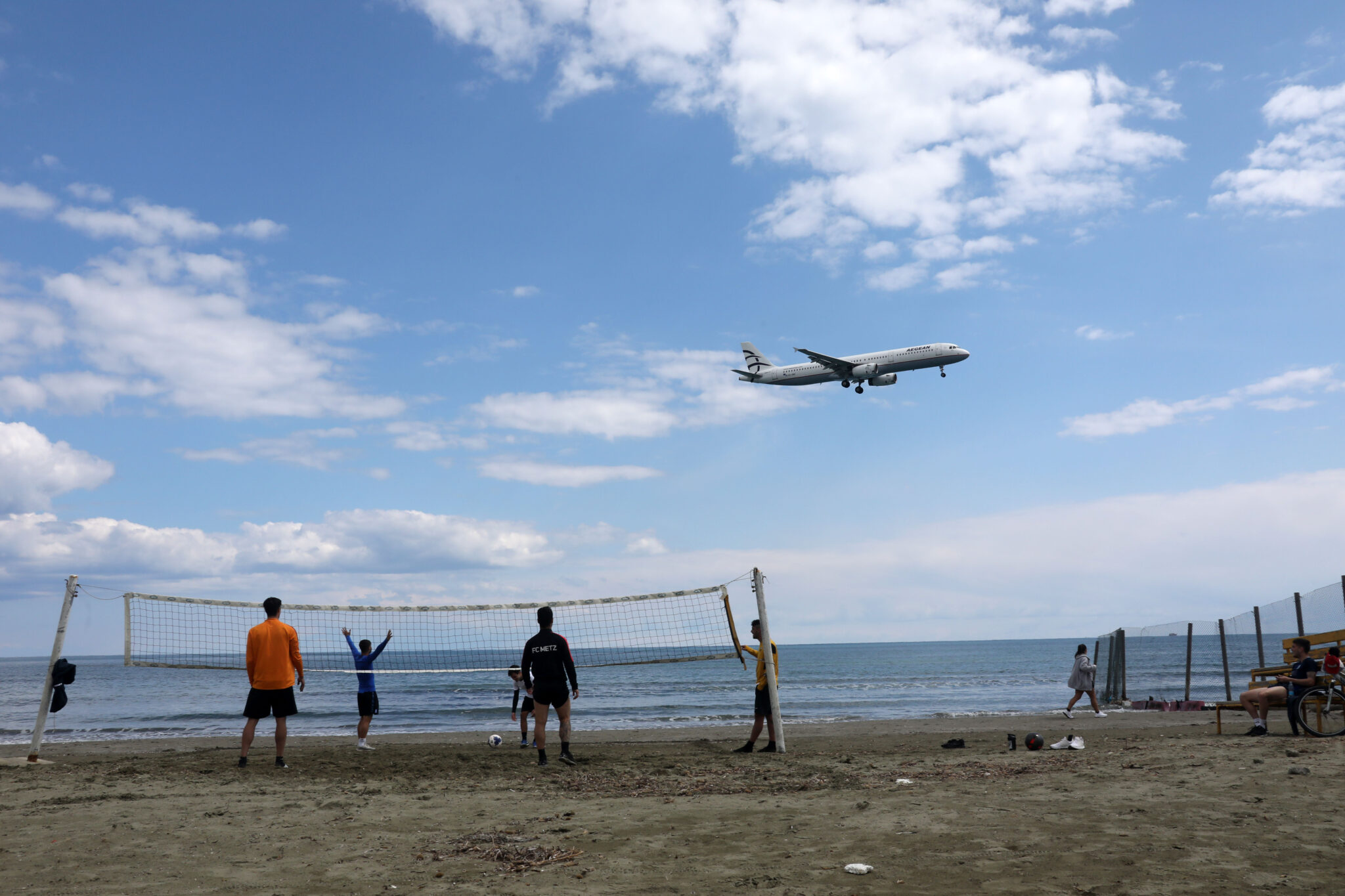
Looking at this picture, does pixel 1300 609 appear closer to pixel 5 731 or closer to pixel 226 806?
pixel 226 806

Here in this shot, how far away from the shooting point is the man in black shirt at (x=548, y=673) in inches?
329

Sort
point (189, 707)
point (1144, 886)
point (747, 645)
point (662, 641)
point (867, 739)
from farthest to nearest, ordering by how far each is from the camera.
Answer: point (189, 707), point (867, 739), point (662, 641), point (747, 645), point (1144, 886)

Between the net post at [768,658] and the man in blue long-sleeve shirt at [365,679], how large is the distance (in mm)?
4441

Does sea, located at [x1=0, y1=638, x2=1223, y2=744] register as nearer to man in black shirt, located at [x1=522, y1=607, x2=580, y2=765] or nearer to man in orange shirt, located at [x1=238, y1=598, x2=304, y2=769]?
man in black shirt, located at [x1=522, y1=607, x2=580, y2=765]

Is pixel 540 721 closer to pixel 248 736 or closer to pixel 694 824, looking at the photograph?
pixel 248 736

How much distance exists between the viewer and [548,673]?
838 centimetres

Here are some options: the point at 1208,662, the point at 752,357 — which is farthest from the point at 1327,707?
the point at 1208,662

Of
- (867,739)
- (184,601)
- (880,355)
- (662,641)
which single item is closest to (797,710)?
(867,739)

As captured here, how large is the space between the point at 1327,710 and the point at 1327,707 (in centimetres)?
3

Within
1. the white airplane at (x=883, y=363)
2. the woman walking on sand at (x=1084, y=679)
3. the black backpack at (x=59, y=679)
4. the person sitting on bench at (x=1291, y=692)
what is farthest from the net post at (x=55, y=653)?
the white airplane at (x=883, y=363)

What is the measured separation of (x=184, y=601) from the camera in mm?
10195

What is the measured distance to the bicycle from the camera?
9.15m

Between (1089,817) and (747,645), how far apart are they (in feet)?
15.3

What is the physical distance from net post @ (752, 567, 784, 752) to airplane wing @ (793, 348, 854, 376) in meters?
34.0
